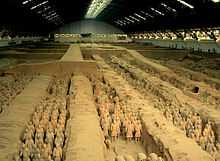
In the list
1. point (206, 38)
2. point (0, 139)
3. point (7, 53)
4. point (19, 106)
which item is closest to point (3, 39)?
point (7, 53)

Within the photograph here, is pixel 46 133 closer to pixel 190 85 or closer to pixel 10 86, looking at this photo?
pixel 10 86

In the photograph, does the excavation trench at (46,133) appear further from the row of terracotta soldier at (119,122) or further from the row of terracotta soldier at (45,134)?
the row of terracotta soldier at (119,122)

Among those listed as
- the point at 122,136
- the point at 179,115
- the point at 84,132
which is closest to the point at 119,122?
the point at 122,136

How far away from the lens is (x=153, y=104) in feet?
30.6

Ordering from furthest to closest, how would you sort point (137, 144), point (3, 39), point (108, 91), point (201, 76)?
1. point (3, 39)
2. point (201, 76)
3. point (108, 91)
4. point (137, 144)

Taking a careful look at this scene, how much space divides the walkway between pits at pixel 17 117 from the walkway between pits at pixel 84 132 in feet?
2.69

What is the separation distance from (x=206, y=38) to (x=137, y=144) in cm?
2611

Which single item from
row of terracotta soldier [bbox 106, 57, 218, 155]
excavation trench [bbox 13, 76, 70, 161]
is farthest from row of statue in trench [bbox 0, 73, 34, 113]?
row of terracotta soldier [bbox 106, 57, 218, 155]

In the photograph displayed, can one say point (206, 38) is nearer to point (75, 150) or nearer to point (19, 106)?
point (19, 106)

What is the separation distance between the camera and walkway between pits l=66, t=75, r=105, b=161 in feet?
16.2

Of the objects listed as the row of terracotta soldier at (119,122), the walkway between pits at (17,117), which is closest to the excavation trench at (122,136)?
the row of terracotta soldier at (119,122)

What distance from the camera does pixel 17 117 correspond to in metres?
7.22

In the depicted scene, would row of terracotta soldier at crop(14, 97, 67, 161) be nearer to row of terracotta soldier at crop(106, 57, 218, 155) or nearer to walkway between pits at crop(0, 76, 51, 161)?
walkway between pits at crop(0, 76, 51, 161)

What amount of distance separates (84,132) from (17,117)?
68.5 inches
